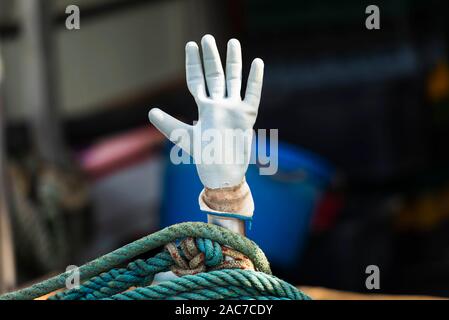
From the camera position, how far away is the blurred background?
3.35 meters

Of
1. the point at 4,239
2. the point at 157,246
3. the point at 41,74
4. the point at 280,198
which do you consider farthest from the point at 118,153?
the point at 157,246

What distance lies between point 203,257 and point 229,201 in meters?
0.10

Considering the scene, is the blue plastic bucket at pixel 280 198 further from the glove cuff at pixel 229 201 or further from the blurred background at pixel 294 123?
the glove cuff at pixel 229 201

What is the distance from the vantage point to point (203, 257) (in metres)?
1.29

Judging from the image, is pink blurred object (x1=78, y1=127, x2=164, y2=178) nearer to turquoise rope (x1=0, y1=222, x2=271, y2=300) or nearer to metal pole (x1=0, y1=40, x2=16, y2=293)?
metal pole (x1=0, y1=40, x2=16, y2=293)

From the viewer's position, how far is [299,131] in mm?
3721

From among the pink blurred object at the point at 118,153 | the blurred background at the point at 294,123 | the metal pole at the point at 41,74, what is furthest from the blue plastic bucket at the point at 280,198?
the metal pole at the point at 41,74

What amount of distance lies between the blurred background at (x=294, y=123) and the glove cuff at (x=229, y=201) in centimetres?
184

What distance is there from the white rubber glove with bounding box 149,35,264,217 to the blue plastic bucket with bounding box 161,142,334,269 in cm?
152

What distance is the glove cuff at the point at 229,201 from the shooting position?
4.22 feet

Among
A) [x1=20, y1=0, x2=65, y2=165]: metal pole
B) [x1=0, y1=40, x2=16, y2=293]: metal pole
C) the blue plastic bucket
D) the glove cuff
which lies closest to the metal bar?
the glove cuff

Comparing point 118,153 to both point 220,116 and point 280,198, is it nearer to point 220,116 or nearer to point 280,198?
point 280,198
